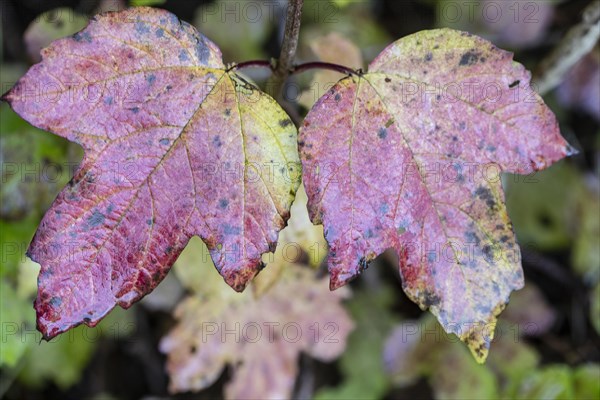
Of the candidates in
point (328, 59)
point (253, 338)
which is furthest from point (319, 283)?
point (328, 59)

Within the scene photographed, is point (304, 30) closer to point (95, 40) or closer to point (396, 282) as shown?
point (396, 282)

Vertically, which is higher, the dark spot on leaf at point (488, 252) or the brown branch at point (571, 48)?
the brown branch at point (571, 48)

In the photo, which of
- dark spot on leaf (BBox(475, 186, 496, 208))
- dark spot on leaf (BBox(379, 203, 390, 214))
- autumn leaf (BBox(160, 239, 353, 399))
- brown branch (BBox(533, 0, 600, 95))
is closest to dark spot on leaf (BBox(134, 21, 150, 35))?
dark spot on leaf (BBox(379, 203, 390, 214))

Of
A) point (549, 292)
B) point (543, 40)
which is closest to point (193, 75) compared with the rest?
point (543, 40)

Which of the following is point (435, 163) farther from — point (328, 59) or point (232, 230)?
point (328, 59)

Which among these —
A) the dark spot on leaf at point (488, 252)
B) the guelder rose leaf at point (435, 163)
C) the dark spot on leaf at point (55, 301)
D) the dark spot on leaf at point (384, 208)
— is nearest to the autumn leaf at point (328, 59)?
the guelder rose leaf at point (435, 163)

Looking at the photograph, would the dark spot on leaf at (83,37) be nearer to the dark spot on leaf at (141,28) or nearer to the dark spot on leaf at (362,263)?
the dark spot on leaf at (141,28)

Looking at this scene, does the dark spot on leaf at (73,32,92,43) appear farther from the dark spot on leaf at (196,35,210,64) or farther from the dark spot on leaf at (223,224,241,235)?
the dark spot on leaf at (223,224,241,235)
